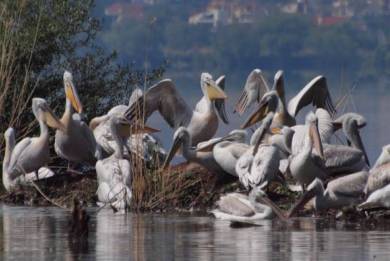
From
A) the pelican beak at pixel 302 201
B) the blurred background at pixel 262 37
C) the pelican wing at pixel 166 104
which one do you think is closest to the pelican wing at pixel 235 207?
the pelican beak at pixel 302 201

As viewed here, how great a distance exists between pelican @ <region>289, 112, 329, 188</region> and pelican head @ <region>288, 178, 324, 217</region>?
555mm

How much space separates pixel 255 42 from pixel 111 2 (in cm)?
867

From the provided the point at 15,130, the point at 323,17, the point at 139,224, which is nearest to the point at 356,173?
the point at 139,224

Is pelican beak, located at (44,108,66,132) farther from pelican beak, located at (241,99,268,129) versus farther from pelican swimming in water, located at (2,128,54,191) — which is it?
pelican beak, located at (241,99,268,129)

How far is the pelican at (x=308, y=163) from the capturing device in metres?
17.6

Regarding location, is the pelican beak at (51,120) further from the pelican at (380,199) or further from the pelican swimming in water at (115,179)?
the pelican at (380,199)

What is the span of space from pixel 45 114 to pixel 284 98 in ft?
8.75

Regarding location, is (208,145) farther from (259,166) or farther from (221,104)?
(221,104)

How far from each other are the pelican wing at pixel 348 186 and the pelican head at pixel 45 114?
372 cm

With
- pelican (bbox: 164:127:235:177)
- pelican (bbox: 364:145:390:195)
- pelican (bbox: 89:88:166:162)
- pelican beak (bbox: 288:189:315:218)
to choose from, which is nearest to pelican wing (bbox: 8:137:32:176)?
pelican (bbox: 89:88:166:162)

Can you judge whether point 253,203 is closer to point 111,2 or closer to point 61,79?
point 61,79

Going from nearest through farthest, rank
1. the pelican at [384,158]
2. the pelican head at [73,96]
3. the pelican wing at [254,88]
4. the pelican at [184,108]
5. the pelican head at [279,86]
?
the pelican at [384,158] → the pelican at [184,108] → the pelican head at [73,96] → the pelican head at [279,86] → the pelican wing at [254,88]

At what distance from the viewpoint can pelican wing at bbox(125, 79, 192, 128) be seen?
20.0 meters

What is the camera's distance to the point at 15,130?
69.3ft
